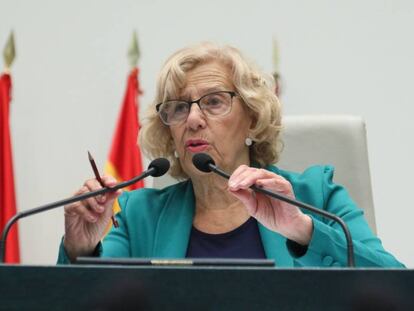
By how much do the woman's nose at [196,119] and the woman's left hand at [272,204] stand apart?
0.32m

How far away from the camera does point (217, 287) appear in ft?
2.20

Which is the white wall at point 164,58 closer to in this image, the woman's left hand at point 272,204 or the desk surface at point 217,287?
the woman's left hand at point 272,204

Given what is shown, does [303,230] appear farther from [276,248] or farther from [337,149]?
[337,149]

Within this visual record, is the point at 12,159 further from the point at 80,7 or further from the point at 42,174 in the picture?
the point at 80,7

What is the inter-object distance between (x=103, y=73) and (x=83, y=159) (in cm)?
36

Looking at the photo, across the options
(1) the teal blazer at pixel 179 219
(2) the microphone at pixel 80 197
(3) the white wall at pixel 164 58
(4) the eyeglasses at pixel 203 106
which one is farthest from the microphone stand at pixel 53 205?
(3) the white wall at pixel 164 58

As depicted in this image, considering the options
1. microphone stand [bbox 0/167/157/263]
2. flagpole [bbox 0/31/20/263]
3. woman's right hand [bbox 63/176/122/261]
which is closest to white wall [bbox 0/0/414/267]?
flagpole [bbox 0/31/20/263]

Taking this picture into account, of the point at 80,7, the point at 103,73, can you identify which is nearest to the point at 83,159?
the point at 103,73

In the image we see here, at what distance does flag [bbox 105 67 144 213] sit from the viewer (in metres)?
2.35

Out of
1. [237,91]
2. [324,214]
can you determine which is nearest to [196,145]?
[237,91]

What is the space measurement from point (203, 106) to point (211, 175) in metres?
0.17

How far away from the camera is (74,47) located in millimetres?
2607

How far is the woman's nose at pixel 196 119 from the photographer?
1.48 metres

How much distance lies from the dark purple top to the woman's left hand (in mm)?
247
